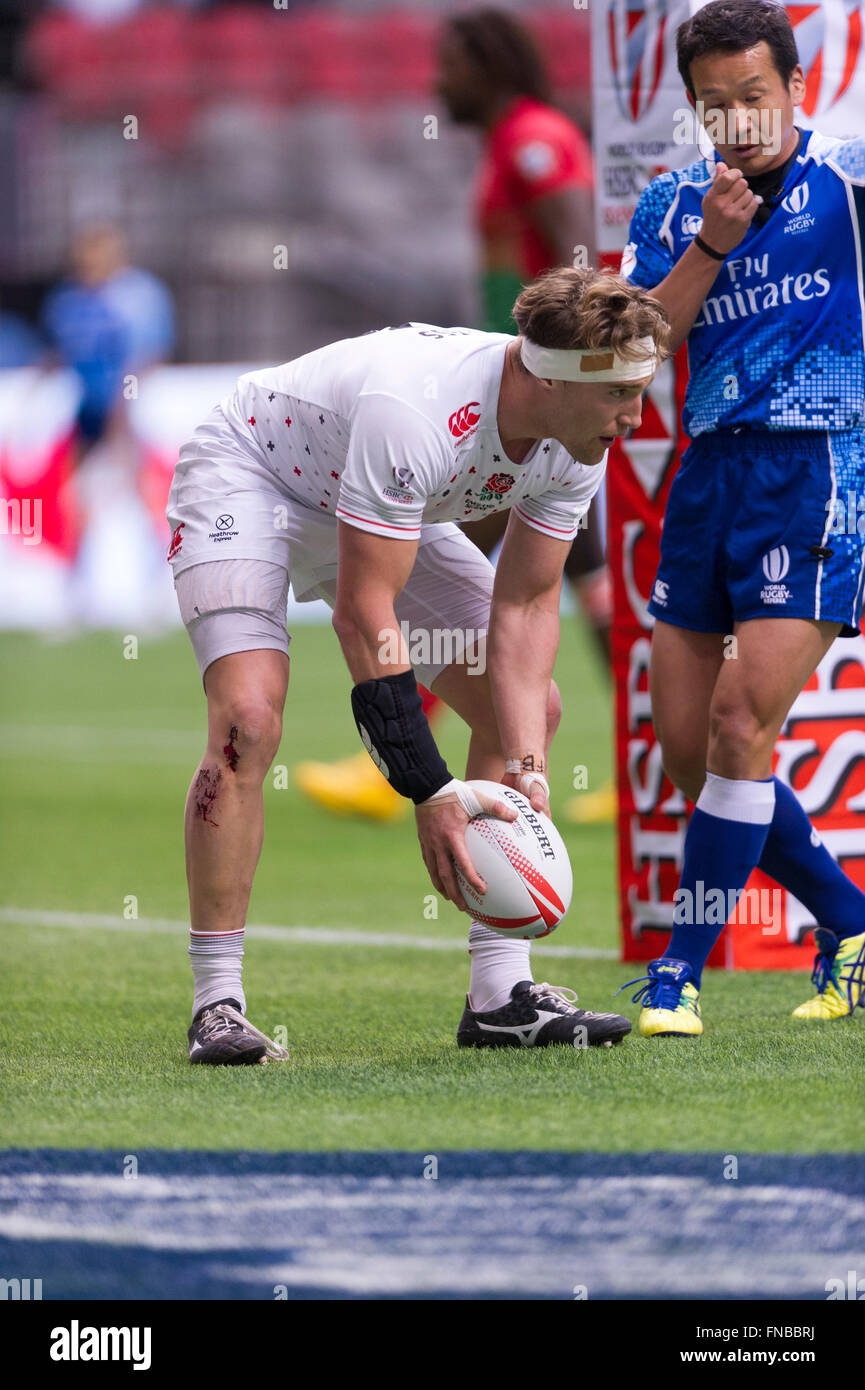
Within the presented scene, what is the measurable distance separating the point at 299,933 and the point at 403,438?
2712 millimetres

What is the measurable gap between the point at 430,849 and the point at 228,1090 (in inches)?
23.6

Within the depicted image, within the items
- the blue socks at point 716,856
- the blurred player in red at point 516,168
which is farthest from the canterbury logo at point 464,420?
the blurred player in red at point 516,168

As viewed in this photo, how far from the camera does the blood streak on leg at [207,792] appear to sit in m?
3.98

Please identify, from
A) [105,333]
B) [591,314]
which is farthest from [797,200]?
[105,333]

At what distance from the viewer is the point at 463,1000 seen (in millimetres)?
4871

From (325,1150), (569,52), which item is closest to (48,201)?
(569,52)

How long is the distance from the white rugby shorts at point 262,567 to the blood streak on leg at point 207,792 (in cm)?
23

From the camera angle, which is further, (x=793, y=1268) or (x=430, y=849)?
(x=430, y=849)

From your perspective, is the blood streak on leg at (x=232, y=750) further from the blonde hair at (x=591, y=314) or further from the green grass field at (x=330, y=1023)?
the blonde hair at (x=591, y=314)

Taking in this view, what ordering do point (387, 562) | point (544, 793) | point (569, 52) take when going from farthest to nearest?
point (569, 52) → point (544, 793) → point (387, 562)

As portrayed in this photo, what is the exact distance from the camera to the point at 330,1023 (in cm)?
455

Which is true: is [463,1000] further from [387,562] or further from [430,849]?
[387,562]

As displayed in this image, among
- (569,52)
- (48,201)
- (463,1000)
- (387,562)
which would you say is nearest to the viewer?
(387,562)

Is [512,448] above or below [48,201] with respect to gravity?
below
